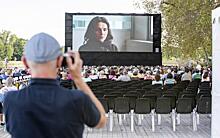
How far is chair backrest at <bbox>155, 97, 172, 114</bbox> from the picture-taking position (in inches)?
459

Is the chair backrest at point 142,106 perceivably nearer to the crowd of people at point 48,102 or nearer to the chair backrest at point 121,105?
the chair backrest at point 121,105

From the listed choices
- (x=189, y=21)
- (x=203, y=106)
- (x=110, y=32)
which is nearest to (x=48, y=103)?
(x=203, y=106)

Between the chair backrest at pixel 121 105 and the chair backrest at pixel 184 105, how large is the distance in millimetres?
1186

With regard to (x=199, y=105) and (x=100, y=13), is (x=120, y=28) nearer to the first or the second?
(x=100, y=13)

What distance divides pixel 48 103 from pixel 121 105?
30.7 ft

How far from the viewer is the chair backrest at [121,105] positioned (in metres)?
11.6

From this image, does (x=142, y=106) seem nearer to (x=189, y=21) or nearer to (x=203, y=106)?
(x=203, y=106)

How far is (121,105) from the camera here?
11.7 m

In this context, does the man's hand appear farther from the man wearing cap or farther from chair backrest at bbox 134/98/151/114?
chair backrest at bbox 134/98/151/114

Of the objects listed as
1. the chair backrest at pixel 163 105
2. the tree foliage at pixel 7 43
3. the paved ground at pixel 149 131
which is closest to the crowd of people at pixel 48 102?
the paved ground at pixel 149 131

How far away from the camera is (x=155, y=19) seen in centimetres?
3128

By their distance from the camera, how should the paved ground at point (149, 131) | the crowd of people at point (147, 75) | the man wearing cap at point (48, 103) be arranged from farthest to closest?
1. the crowd of people at point (147, 75)
2. the paved ground at point (149, 131)
3. the man wearing cap at point (48, 103)

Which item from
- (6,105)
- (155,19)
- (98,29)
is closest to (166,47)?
(155,19)

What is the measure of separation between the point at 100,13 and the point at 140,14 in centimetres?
253
